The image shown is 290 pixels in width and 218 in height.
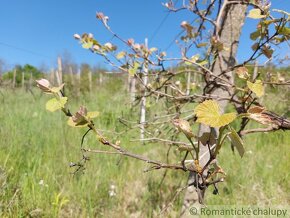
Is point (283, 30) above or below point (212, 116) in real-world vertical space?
above

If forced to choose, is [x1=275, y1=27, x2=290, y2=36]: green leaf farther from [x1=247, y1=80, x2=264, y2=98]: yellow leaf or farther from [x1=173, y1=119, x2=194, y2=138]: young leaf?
[x1=173, y1=119, x2=194, y2=138]: young leaf

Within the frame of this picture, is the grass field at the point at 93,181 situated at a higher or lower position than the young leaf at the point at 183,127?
lower

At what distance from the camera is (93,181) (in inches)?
77.9

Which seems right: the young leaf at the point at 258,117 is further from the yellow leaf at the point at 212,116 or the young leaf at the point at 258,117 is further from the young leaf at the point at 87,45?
the young leaf at the point at 87,45

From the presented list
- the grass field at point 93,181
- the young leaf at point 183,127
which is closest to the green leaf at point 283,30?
the young leaf at point 183,127

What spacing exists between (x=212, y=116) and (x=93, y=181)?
5.44ft

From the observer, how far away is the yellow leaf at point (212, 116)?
0.44m

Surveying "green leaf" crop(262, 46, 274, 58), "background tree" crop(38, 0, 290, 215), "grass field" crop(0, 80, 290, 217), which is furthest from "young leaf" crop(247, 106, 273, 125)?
"grass field" crop(0, 80, 290, 217)

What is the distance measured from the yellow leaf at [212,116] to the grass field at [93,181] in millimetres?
1256

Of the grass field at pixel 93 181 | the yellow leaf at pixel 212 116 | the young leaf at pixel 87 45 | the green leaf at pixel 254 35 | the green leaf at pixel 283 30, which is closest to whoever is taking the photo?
the yellow leaf at pixel 212 116

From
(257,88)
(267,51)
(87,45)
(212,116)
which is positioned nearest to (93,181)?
(87,45)

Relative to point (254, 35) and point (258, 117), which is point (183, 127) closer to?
point (258, 117)

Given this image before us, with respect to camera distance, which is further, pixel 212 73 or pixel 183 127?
pixel 212 73

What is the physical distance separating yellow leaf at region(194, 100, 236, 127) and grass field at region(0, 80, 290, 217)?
4.12 ft
